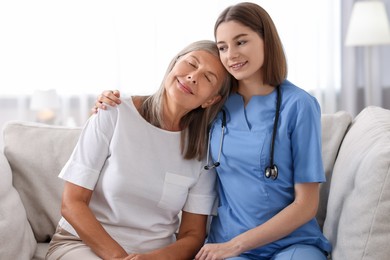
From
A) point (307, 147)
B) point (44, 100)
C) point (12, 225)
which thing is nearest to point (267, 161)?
point (307, 147)

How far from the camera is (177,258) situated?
1853 mm

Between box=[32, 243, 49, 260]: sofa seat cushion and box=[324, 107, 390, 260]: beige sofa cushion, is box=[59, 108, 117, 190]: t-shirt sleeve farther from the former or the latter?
box=[324, 107, 390, 260]: beige sofa cushion

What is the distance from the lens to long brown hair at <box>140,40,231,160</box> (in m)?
1.93

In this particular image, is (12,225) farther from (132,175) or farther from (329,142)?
(329,142)

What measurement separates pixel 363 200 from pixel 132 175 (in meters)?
0.66

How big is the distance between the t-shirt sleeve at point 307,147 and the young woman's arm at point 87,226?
1.81 feet

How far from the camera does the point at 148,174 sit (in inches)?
74.0

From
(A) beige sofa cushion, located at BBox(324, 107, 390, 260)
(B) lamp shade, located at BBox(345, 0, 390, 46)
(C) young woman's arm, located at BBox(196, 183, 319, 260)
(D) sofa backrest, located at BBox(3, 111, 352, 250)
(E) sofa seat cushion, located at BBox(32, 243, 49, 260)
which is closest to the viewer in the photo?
(A) beige sofa cushion, located at BBox(324, 107, 390, 260)

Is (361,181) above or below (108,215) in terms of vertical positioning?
above

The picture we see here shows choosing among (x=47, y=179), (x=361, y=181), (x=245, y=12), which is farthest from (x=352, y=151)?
(x=47, y=179)

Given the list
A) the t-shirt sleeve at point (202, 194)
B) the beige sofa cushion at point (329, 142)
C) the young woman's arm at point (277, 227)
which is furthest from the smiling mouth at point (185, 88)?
the beige sofa cushion at point (329, 142)

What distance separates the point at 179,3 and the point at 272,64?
2482 mm

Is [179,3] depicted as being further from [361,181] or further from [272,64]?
[361,181]

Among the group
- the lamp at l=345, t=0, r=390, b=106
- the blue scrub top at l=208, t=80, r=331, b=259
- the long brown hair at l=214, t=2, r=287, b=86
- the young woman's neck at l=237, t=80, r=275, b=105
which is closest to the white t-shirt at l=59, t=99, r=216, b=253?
the blue scrub top at l=208, t=80, r=331, b=259
